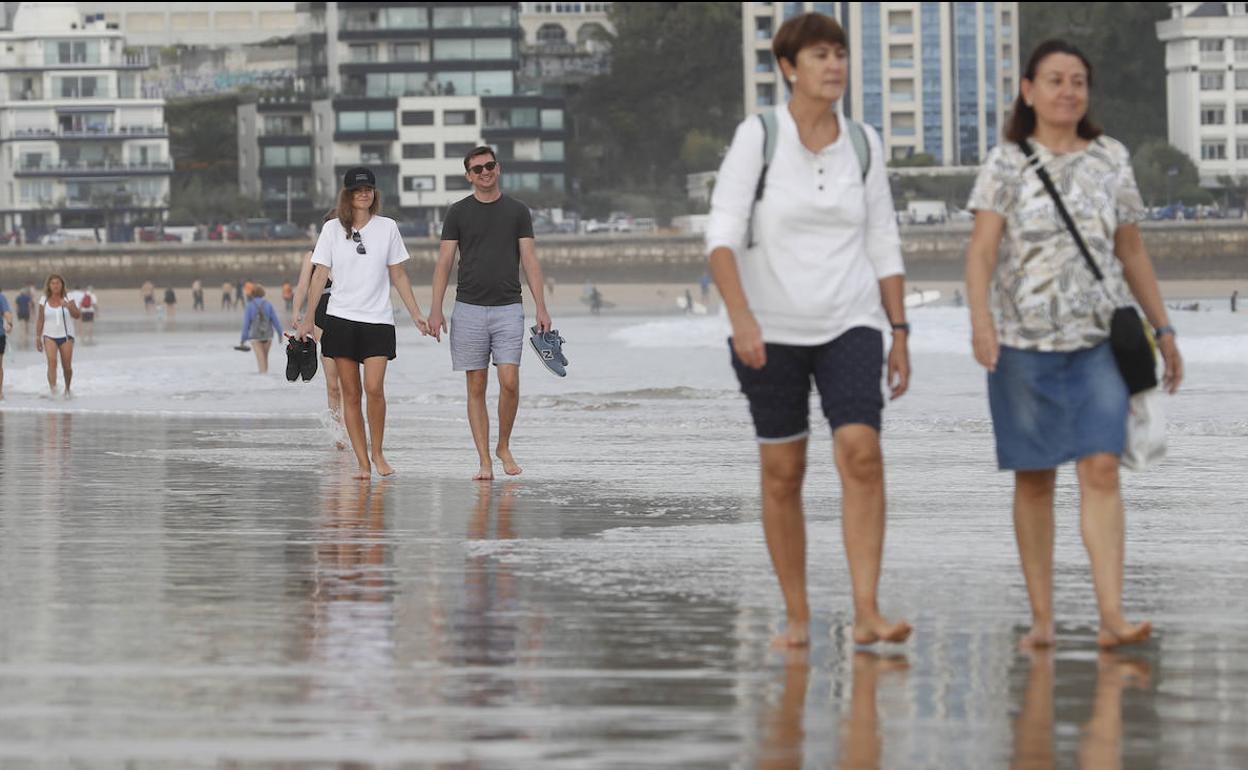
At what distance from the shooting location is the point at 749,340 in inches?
237

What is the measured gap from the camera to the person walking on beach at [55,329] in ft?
76.9

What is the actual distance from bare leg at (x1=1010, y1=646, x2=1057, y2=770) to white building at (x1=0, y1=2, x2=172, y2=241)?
111143mm

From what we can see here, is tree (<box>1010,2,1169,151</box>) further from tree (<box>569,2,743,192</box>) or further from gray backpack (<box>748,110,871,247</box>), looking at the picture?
gray backpack (<box>748,110,871,247</box>)

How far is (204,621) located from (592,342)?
40.8 metres

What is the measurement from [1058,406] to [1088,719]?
1.42 m

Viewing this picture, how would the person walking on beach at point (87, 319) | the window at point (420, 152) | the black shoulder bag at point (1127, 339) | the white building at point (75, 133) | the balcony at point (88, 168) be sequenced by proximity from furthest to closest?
1. the window at point (420, 152)
2. the white building at point (75, 133)
3. the balcony at point (88, 168)
4. the person walking on beach at point (87, 319)
5. the black shoulder bag at point (1127, 339)

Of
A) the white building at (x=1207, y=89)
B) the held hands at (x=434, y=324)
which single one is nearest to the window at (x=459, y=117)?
the white building at (x=1207, y=89)

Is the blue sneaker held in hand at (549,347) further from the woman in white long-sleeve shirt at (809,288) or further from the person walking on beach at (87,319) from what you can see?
the person walking on beach at (87,319)

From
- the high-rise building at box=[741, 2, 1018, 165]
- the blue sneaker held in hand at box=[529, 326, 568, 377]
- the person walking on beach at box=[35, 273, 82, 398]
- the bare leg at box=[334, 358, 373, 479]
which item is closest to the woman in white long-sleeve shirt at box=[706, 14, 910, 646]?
the bare leg at box=[334, 358, 373, 479]

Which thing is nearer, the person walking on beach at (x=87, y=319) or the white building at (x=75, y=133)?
the person walking on beach at (x=87, y=319)

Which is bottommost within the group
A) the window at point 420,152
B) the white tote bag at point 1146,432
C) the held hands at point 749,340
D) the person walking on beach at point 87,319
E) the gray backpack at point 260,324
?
the person walking on beach at point 87,319

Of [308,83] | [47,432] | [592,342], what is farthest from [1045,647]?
[308,83]

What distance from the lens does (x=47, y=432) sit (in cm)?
1579

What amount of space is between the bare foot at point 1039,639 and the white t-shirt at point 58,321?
1893 cm
